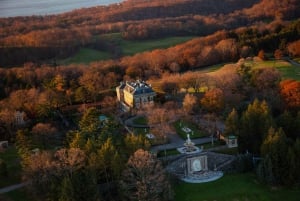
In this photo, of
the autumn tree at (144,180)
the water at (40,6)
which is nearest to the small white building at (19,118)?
the autumn tree at (144,180)

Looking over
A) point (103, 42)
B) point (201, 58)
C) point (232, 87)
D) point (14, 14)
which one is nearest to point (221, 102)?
point (232, 87)

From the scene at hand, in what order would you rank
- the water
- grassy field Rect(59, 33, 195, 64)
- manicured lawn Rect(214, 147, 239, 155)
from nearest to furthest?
1. manicured lawn Rect(214, 147, 239, 155)
2. grassy field Rect(59, 33, 195, 64)
3. the water

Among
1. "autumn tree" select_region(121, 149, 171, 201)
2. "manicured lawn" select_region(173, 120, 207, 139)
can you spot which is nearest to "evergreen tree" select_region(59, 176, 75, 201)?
"autumn tree" select_region(121, 149, 171, 201)

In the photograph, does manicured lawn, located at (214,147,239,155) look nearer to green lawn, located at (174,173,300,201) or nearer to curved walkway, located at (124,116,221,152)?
curved walkway, located at (124,116,221,152)

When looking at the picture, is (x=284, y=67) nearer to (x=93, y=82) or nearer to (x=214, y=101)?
(x=214, y=101)

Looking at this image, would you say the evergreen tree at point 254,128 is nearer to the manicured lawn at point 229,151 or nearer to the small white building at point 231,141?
the manicured lawn at point 229,151

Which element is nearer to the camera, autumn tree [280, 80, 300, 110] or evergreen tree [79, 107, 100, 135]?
evergreen tree [79, 107, 100, 135]

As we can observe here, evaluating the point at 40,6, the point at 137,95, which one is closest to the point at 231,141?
the point at 137,95
